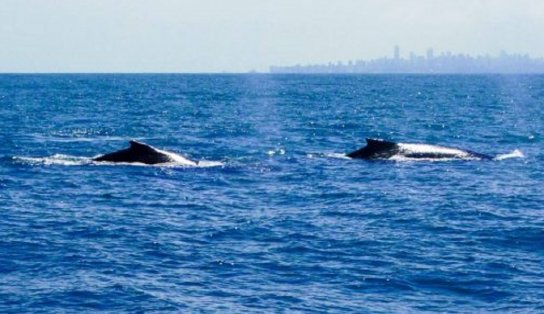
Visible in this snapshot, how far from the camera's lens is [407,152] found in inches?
1699

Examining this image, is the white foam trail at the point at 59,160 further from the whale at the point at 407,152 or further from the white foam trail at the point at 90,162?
the whale at the point at 407,152

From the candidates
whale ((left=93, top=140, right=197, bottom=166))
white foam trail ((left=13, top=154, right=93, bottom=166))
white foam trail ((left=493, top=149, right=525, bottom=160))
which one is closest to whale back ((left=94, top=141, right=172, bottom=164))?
whale ((left=93, top=140, right=197, bottom=166))

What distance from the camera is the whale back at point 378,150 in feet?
141

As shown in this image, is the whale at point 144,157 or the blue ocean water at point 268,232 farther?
the whale at point 144,157

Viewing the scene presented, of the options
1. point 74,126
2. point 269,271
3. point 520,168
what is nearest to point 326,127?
point 74,126

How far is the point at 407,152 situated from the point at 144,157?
12170mm

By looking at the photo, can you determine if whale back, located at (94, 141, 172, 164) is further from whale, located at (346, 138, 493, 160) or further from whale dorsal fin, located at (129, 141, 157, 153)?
whale, located at (346, 138, 493, 160)

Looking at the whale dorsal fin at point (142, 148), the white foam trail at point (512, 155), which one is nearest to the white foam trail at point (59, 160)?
the whale dorsal fin at point (142, 148)

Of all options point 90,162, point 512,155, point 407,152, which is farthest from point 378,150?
point 90,162

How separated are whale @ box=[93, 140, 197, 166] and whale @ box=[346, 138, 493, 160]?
8.59 metres

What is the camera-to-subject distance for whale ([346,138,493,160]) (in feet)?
141

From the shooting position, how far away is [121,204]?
3027 centimetres

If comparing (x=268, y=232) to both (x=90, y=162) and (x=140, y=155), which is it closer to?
(x=140, y=155)

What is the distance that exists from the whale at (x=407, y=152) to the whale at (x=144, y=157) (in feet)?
28.2
